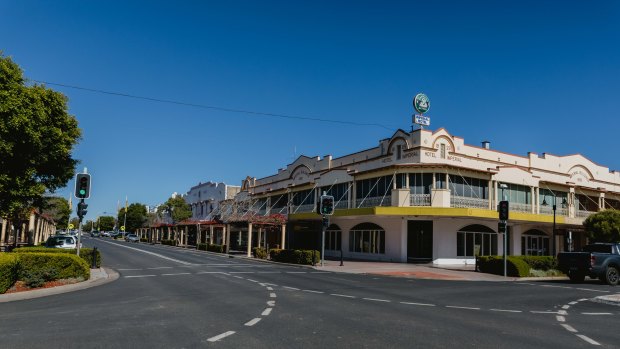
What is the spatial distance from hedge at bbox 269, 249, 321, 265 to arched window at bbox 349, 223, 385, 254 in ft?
20.1

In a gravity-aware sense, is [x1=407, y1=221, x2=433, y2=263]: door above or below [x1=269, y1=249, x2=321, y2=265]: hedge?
above

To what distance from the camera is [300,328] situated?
888 cm

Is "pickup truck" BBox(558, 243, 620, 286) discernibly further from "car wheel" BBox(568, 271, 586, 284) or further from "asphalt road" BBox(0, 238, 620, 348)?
"asphalt road" BBox(0, 238, 620, 348)

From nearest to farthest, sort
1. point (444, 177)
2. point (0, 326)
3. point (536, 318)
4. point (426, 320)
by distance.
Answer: point (0, 326)
point (426, 320)
point (536, 318)
point (444, 177)

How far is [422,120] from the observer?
114ft

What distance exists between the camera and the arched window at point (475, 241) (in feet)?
114

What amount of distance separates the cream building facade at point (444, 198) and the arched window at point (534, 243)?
0.08 meters

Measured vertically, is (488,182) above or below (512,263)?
above

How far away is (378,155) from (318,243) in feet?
37.8

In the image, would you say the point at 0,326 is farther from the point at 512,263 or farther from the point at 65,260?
the point at 512,263

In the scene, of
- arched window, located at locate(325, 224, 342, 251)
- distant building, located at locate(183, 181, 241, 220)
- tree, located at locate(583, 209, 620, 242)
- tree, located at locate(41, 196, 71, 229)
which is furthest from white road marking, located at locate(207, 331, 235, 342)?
distant building, located at locate(183, 181, 241, 220)

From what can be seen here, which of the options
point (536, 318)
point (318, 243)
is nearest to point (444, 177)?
point (318, 243)

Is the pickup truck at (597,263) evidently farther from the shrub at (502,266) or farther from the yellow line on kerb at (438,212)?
the yellow line on kerb at (438,212)

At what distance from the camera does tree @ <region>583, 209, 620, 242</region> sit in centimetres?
3369
